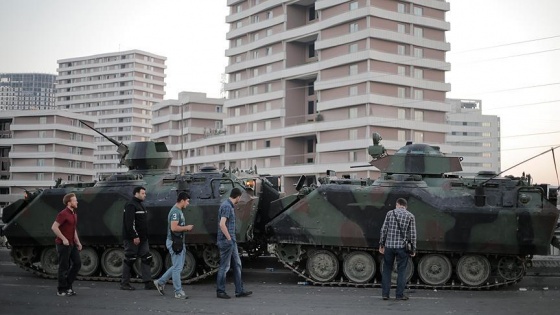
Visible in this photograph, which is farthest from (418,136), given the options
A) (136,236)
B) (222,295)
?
(222,295)

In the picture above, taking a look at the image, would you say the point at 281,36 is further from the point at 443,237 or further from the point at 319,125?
the point at 443,237

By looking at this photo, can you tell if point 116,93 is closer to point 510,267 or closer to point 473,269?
point 473,269

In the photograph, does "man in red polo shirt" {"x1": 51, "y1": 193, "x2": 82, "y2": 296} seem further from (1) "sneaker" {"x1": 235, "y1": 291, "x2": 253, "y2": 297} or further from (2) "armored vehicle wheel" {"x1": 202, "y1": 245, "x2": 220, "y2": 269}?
(2) "armored vehicle wheel" {"x1": 202, "y1": 245, "x2": 220, "y2": 269}

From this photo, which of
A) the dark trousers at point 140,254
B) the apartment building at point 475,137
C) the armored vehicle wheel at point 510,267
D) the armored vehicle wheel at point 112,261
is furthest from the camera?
the apartment building at point 475,137

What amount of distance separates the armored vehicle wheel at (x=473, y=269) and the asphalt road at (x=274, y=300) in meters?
0.47

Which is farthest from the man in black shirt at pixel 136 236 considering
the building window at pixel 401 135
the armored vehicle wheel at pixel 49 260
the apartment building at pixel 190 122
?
the apartment building at pixel 190 122

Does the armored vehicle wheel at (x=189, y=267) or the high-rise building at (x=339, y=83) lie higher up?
the high-rise building at (x=339, y=83)

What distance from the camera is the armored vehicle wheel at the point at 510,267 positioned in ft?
51.2

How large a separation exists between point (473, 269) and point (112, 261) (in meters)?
8.88

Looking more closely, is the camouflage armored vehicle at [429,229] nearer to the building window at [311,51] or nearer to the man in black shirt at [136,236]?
the man in black shirt at [136,236]

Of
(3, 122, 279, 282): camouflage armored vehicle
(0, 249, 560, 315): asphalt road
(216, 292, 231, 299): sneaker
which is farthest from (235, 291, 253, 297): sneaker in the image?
(3, 122, 279, 282): camouflage armored vehicle

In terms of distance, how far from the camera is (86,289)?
1519 cm

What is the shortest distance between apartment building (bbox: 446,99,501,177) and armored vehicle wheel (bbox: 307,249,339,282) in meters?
134

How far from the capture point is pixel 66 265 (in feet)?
45.0
